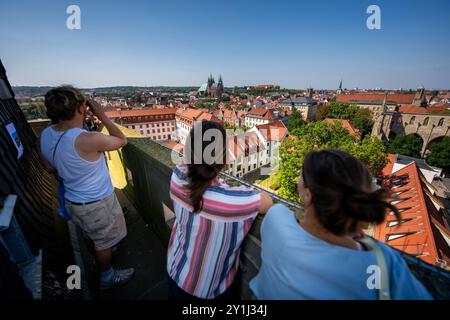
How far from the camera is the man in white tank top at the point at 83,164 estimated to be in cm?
179

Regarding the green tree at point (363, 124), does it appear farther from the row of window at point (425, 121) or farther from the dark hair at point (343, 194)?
the dark hair at point (343, 194)

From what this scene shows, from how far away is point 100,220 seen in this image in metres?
2.14

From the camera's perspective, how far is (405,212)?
40.1ft

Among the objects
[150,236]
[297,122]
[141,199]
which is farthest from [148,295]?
[297,122]

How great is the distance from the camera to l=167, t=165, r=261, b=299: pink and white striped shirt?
4.07 feet

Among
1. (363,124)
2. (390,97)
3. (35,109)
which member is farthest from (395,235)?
(390,97)

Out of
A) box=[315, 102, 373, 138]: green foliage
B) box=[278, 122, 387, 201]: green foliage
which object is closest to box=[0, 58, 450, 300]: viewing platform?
box=[278, 122, 387, 201]: green foliage

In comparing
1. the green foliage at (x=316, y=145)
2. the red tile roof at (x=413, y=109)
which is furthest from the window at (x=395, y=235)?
the red tile roof at (x=413, y=109)

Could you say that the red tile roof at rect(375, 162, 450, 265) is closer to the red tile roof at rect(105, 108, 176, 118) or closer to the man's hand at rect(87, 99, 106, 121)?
the man's hand at rect(87, 99, 106, 121)

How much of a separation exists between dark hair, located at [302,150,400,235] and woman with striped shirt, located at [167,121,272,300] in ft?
1.43

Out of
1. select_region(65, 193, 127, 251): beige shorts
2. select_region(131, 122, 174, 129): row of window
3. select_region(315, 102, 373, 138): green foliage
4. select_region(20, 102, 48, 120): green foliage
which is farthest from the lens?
Result: select_region(131, 122, 174, 129): row of window

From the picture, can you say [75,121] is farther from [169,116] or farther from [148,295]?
[169,116]
